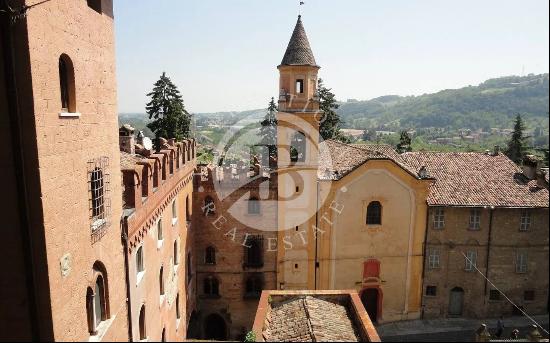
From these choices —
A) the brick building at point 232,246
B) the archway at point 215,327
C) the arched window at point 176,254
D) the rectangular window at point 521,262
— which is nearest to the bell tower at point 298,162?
the brick building at point 232,246

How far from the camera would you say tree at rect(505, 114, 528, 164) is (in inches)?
1962

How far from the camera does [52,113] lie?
8414 millimetres

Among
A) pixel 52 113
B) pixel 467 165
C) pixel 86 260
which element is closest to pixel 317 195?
pixel 467 165

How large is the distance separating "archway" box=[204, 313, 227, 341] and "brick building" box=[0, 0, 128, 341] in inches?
614

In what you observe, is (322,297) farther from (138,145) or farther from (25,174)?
(138,145)

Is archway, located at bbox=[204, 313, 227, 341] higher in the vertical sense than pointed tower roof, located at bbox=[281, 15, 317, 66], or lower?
lower

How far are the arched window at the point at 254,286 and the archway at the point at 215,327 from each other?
2.60 m

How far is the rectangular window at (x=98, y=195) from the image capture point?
10.3 m

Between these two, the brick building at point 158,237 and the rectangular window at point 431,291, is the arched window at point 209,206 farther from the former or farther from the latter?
the rectangular window at point 431,291

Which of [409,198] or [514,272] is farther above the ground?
[409,198]

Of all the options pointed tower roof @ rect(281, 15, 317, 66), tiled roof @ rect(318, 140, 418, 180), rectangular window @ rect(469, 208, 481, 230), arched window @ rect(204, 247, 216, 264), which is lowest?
arched window @ rect(204, 247, 216, 264)

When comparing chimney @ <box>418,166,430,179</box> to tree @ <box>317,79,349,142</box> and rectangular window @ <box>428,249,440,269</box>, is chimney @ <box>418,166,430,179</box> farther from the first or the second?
tree @ <box>317,79,349,142</box>

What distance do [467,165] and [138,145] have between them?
21.3m

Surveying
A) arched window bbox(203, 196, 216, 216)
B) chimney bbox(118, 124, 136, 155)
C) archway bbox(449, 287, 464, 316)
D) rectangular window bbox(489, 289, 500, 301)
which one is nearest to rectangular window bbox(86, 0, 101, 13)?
chimney bbox(118, 124, 136, 155)
